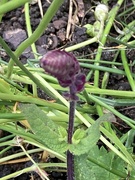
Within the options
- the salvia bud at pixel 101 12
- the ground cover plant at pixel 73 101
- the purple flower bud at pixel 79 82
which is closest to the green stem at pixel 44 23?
the ground cover plant at pixel 73 101

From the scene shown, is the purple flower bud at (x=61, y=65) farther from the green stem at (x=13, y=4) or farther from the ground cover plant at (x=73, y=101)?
the green stem at (x=13, y=4)

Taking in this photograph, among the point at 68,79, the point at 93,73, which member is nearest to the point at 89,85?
the point at 93,73

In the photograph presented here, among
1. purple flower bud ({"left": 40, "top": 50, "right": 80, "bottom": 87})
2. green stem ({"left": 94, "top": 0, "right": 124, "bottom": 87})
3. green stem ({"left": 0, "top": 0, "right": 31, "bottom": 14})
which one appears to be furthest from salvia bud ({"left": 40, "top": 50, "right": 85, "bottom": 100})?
green stem ({"left": 94, "top": 0, "right": 124, "bottom": 87})

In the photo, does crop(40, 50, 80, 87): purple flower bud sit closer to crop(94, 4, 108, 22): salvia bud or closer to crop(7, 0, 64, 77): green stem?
crop(7, 0, 64, 77): green stem

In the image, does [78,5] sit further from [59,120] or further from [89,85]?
[59,120]

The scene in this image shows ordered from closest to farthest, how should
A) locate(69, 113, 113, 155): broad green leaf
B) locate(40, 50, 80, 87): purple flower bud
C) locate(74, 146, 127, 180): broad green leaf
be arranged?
1. locate(40, 50, 80, 87): purple flower bud
2. locate(69, 113, 113, 155): broad green leaf
3. locate(74, 146, 127, 180): broad green leaf

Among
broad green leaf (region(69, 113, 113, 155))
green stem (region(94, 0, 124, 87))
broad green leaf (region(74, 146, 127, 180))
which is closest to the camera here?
broad green leaf (region(69, 113, 113, 155))

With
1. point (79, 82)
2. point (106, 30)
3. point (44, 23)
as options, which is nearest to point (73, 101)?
point (79, 82)

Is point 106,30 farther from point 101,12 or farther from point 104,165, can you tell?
point 104,165
